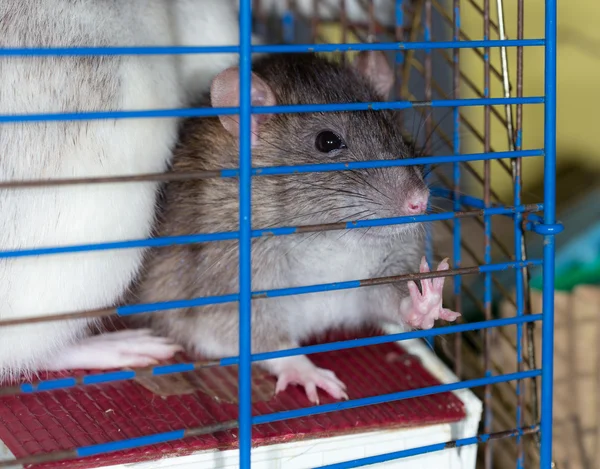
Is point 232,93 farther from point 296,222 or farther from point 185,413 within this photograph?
point 185,413

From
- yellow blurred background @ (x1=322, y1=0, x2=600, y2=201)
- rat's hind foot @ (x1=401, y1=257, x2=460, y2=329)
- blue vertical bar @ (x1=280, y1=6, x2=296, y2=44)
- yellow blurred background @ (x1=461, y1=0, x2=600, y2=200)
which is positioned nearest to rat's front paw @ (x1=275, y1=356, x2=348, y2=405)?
rat's hind foot @ (x1=401, y1=257, x2=460, y2=329)

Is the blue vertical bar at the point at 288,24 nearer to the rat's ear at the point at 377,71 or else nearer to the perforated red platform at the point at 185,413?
the rat's ear at the point at 377,71

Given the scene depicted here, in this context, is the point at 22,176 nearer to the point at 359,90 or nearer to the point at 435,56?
the point at 359,90

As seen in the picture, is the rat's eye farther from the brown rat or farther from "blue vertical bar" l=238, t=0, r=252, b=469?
"blue vertical bar" l=238, t=0, r=252, b=469

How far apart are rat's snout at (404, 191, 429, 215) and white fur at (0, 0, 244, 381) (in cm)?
49

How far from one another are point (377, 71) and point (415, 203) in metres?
0.52

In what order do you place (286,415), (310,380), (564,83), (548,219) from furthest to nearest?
(564,83), (310,380), (548,219), (286,415)

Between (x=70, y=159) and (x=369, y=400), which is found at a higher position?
(x=70, y=159)

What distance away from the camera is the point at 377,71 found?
68.6 inches

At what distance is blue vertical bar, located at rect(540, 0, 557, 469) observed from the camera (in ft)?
3.96

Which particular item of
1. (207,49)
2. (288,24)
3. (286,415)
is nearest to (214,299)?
(286,415)

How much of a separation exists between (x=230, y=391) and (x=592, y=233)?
1.48m

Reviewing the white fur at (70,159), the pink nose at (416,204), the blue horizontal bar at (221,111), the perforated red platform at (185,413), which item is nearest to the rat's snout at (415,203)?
the pink nose at (416,204)

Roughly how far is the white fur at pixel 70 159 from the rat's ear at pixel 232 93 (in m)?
0.13
